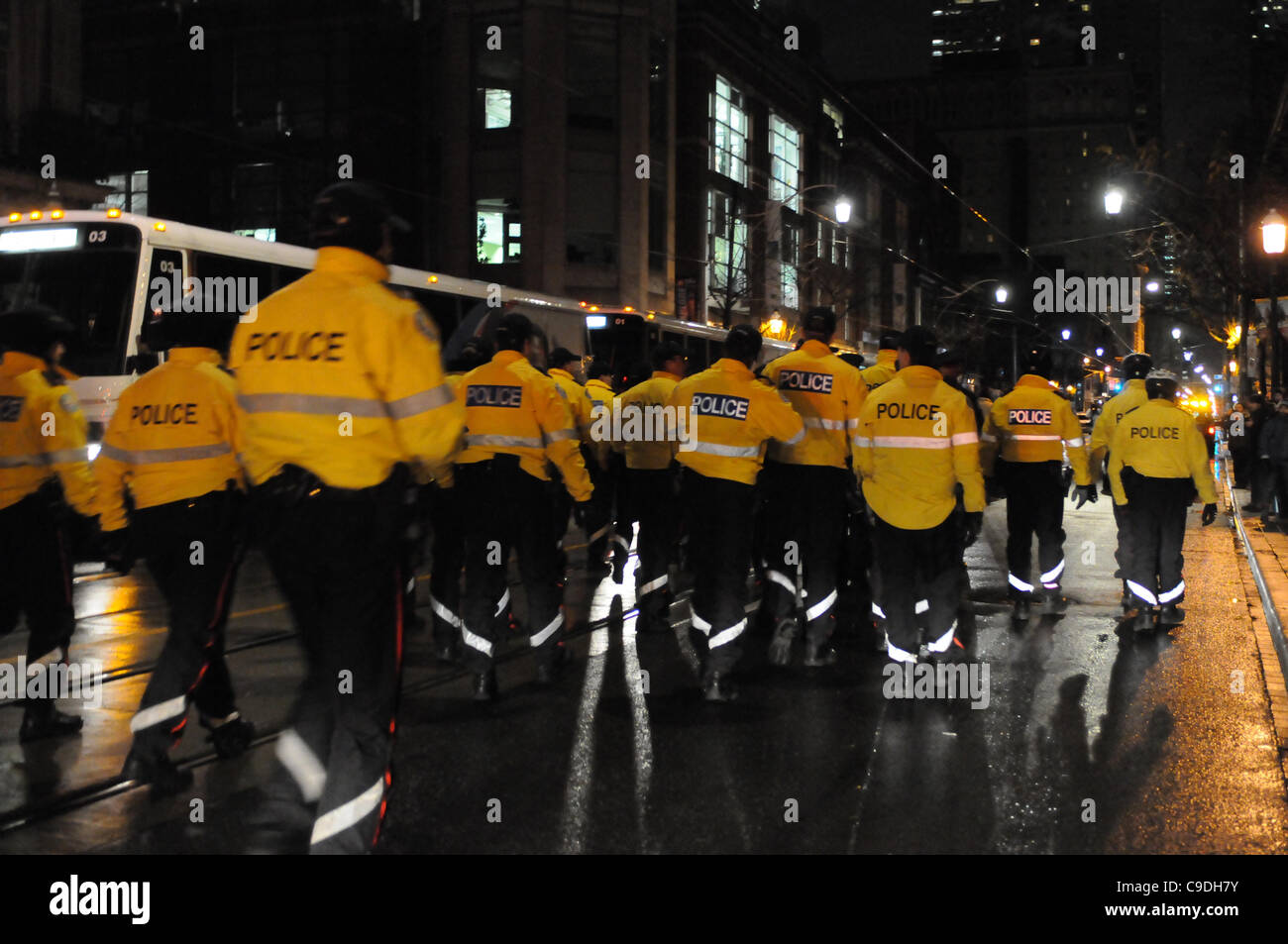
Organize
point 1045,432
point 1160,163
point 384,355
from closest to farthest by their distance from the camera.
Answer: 1. point 384,355
2. point 1045,432
3. point 1160,163

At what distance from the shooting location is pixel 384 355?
386 centimetres

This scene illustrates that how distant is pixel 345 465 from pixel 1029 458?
737 centimetres

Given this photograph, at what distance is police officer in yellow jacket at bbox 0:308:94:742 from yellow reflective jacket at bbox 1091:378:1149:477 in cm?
734

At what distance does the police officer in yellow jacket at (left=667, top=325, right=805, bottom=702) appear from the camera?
710 centimetres

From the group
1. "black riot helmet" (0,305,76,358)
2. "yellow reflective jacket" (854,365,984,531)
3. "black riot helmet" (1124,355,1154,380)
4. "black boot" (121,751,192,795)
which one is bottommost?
"black boot" (121,751,192,795)

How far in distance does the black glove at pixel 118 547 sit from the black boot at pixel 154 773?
871mm

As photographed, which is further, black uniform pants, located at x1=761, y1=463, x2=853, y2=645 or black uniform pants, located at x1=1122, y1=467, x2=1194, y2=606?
black uniform pants, located at x1=1122, y1=467, x2=1194, y2=606

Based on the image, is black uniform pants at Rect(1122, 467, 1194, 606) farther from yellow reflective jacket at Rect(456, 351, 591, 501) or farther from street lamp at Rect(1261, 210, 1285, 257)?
street lamp at Rect(1261, 210, 1285, 257)

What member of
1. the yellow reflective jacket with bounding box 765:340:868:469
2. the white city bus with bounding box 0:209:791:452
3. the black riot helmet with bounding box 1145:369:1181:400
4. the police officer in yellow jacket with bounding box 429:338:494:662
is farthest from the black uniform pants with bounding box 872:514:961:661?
the white city bus with bounding box 0:209:791:452

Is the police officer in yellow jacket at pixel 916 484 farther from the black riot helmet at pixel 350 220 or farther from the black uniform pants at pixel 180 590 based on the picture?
the black riot helmet at pixel 350 220
